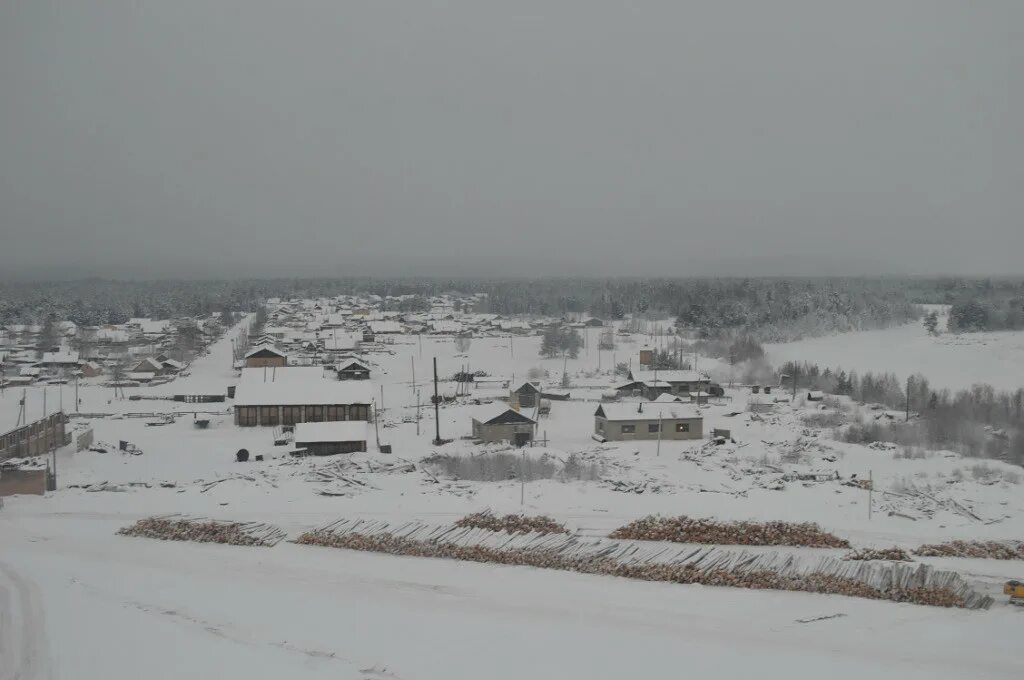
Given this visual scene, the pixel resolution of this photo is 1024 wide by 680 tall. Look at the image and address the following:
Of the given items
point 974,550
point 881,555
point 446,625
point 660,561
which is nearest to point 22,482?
point 446,625

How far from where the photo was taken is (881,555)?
13.9m

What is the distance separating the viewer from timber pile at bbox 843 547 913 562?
13.8 m

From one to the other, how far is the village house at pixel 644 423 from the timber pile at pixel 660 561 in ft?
45.7

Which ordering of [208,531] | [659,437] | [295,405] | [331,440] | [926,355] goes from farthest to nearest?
[926,355]
[295,405]
[659,437]
[331,440]
[208,531]

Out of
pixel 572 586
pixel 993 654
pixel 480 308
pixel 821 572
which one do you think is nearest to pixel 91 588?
pixel 572 586

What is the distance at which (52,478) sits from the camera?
19578 millimetres

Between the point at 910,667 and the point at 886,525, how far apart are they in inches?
265

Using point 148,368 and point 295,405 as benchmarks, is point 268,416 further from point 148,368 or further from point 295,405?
point 148,368

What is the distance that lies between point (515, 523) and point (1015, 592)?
8.49 m

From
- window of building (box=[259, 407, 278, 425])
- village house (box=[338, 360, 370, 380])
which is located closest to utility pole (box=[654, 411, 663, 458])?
window of building (box=[259, 407, 278, 425])

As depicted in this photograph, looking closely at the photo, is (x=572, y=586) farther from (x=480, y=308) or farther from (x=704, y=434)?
(x=480, y=308)

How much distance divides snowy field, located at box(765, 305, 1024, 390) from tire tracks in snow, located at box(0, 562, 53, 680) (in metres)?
42.0

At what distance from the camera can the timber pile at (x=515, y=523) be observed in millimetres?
15156

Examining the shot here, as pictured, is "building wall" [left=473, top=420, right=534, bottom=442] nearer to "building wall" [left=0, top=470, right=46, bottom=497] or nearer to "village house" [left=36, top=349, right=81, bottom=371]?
"building wall" [left=0, top=470, right=46, bottom=497]
